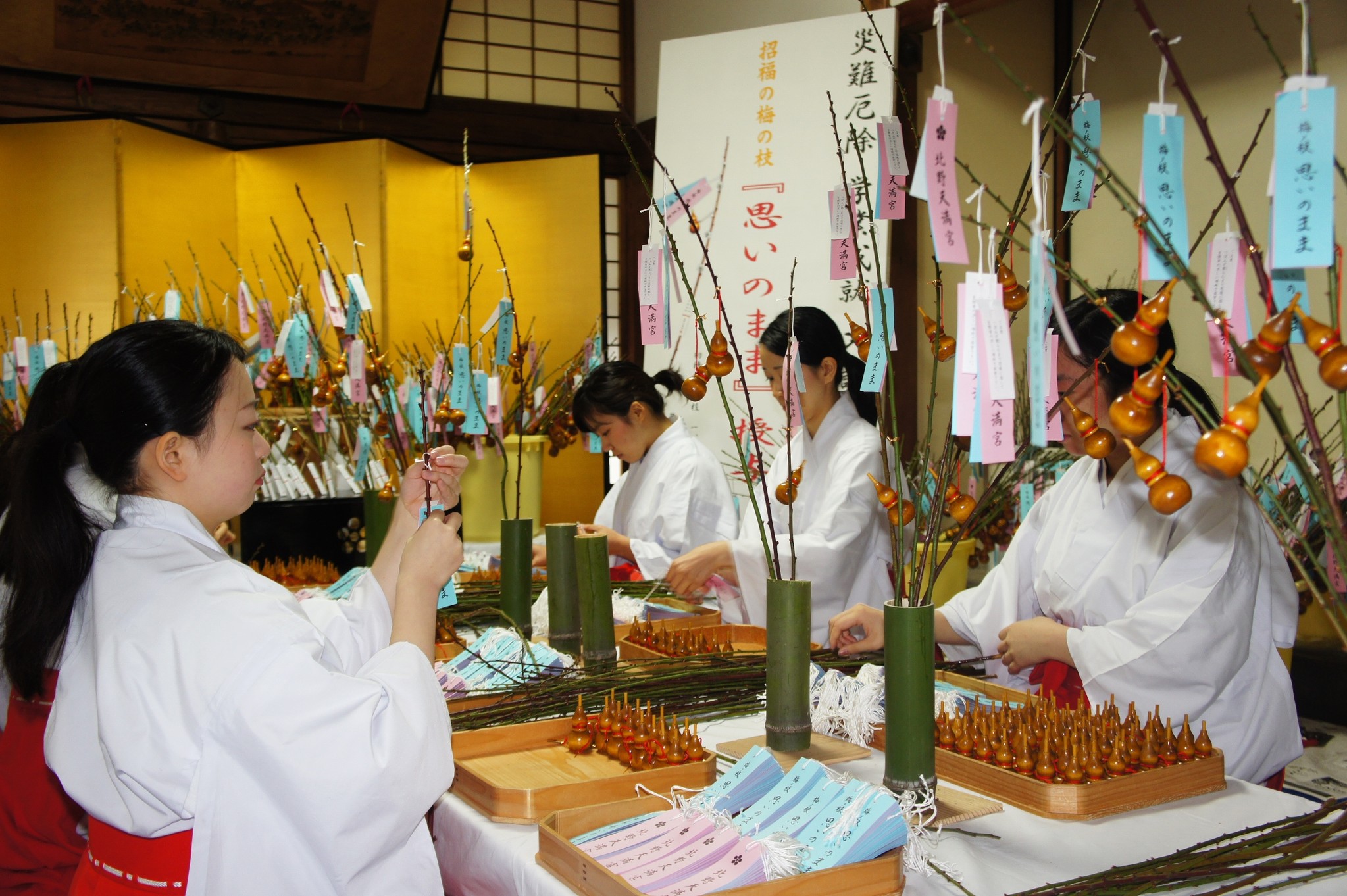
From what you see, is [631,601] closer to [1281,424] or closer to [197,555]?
[197,555]

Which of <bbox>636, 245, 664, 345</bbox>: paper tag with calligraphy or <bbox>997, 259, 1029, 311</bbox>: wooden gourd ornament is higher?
<bbox>636, 245, 664, 345</bbox>: paper tag with calligraphy

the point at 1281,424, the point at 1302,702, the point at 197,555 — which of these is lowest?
the point at 1302,702

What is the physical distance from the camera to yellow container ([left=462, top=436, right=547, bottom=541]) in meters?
3.80

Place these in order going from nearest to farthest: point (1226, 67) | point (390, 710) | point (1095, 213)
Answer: point (390, 710)
point (1226, 67)
point (1095, 213)

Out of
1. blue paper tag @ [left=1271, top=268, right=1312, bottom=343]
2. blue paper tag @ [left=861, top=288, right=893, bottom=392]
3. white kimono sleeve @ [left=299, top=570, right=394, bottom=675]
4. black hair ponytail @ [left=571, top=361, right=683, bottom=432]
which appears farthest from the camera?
black hair ponytail @ [left=571, top=361, right=683, bottom=432]

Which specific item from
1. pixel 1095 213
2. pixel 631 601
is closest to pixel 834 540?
pixel 631 601

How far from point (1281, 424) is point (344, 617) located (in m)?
1.39

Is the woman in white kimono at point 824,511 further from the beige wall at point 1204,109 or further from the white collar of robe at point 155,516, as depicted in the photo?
the white collar of robe at point 155,516

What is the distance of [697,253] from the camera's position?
4270 millimetres

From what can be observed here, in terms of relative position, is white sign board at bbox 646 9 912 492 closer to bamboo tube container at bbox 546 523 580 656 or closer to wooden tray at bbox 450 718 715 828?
bamboo tube container at bbox 546 523 580 656

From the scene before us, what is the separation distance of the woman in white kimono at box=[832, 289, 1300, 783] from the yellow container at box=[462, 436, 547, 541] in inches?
78.8

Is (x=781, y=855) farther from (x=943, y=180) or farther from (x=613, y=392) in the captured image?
(x=613, y=392)

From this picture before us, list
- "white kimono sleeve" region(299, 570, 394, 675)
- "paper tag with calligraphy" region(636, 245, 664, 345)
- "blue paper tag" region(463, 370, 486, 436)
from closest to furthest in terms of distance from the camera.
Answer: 1. "white kimono sleeve" region(299, 570, 394, 675)
2. "paper tag with calligraphy" region(636, 245, 664, 345)
3. "blue paper tag" region(463, 370, 486, 436)

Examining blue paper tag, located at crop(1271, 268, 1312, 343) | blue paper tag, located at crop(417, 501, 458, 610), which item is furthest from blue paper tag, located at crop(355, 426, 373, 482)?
blue paper tag, located at crop(1271, 268, 1312, 343)
